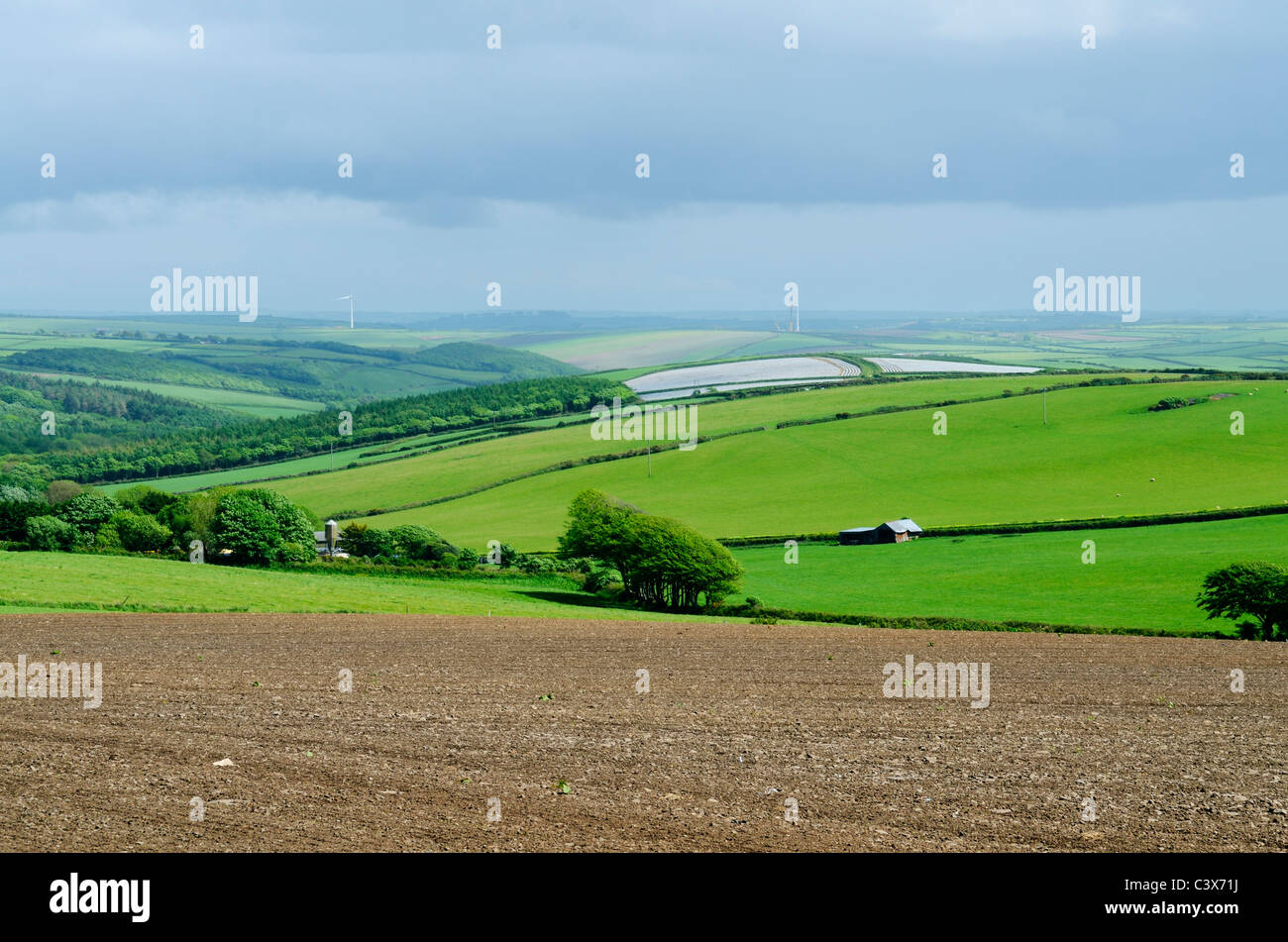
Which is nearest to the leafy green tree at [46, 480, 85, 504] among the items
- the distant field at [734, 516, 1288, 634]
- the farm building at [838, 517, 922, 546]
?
the distant field at [734, 516, 1288, 634]

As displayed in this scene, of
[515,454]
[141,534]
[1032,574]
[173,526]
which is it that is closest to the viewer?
[1032,574]

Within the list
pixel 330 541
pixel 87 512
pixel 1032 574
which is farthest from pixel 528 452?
pixel 1032 574

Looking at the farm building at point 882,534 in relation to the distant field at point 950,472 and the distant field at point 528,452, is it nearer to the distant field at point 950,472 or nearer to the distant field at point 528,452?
the distant field at point 950,472

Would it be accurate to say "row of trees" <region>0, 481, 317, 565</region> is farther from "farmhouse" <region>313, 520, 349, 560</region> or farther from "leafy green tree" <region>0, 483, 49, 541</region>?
"farmhouse" <region>313, 520, 349, 560</region>

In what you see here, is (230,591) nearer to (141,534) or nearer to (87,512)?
(141,534)

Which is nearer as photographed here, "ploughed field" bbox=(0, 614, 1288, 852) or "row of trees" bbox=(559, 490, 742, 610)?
"ploughed field" bbox=(0, 614, 1288, 852)

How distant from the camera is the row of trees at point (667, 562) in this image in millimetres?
61094

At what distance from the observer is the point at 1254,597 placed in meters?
48.6

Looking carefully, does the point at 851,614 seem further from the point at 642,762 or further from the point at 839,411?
the point at 839,411

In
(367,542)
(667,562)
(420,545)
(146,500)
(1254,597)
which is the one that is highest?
(146,500)

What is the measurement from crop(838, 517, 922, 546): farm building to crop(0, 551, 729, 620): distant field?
27.8m

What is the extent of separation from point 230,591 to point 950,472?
73.8m

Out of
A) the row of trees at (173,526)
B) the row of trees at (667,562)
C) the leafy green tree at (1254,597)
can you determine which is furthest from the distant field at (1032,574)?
the row of trees at (173,526)

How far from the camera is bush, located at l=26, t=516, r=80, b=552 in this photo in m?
73.6
